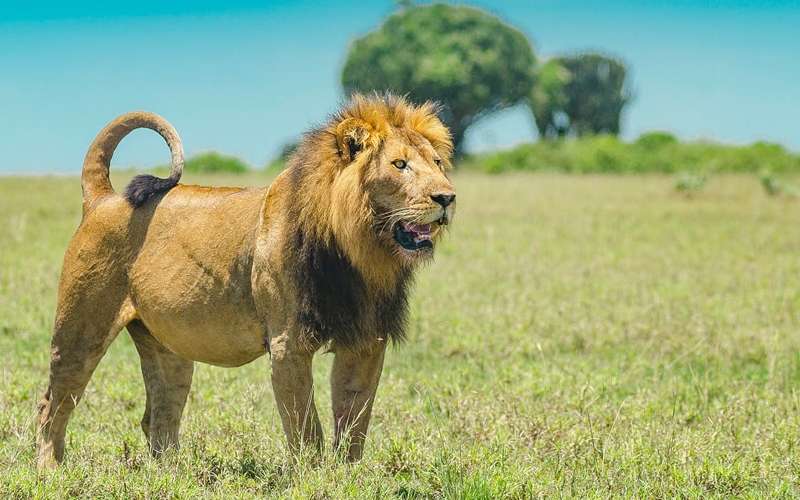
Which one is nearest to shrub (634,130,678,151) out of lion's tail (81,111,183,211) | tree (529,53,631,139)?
tree (529,53,631,139)

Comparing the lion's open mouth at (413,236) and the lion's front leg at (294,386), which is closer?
the lion's open mouth at (413,236)

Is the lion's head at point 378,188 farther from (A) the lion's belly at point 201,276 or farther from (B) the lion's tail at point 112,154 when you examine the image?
(B) the lion's tail at point 112,154

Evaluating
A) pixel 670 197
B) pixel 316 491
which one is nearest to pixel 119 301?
pixel 316 491

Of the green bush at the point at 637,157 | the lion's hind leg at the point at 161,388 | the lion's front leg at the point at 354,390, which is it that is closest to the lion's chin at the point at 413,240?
the lion's front leg at the point at 354,390

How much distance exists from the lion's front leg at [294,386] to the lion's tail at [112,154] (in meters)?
1.41

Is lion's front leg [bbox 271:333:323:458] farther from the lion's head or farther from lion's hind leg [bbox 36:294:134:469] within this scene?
lion's hind leg [bbox 36:294:134:469]

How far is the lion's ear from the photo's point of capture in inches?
197

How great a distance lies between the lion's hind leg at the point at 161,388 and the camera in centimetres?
606

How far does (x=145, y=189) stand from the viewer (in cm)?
601

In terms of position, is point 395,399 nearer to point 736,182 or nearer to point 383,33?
point 736,182

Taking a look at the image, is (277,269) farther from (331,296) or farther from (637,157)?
(637,157)

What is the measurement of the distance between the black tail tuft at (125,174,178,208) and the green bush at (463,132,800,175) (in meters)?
36.7

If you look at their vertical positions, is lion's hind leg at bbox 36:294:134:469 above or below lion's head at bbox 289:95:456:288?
below

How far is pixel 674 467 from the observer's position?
18.9ft
